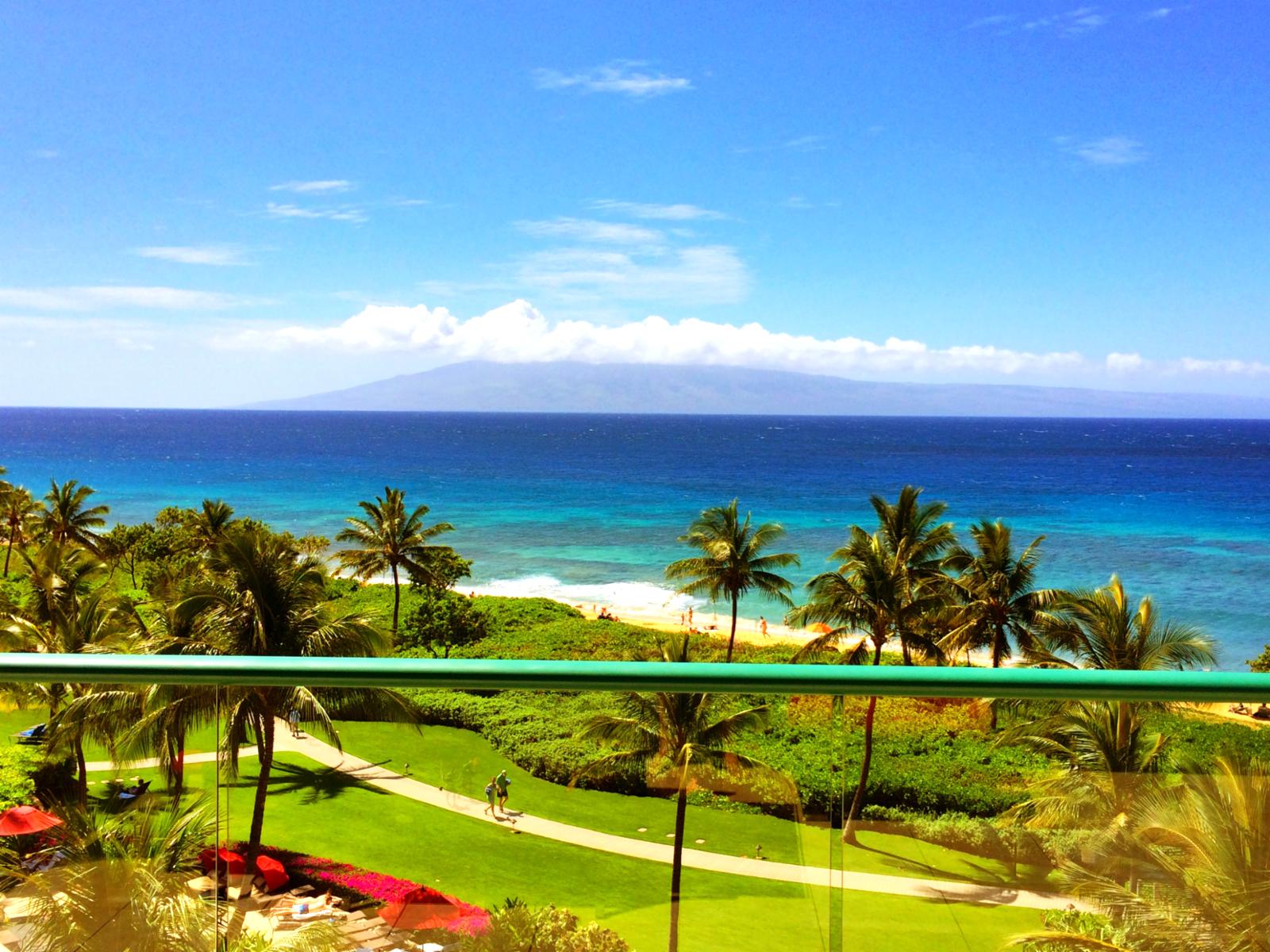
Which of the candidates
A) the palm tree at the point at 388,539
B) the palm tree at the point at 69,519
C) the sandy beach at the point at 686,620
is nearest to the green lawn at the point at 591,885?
the palm tree at the point at 388,539

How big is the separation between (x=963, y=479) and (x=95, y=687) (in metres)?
113

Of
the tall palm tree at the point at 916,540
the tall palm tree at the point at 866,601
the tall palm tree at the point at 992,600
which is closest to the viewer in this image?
the tall palm tree at the point at 866,601

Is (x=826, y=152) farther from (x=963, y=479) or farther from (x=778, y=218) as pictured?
(x=963, y=479)

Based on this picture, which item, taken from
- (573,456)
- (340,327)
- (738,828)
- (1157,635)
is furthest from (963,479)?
(340,327)

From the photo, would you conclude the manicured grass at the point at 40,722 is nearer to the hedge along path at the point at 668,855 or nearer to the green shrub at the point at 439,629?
the hedge along path at the point at 668,855

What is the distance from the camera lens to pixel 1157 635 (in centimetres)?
2169

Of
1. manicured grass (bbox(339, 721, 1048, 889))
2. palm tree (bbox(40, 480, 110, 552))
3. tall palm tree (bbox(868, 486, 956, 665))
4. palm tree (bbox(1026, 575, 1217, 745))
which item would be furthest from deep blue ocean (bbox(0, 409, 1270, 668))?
manicured grass (bbox(339, 721, 1048, 889))

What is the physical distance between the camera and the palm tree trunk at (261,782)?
5.71 ft

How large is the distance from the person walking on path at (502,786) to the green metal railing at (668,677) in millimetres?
212

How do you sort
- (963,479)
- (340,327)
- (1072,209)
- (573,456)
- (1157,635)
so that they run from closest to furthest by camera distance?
(1157,635) < (963,479) < (573,456) < (1072,209) < (340,327)

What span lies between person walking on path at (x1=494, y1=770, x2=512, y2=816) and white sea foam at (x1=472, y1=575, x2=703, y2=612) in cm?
5072

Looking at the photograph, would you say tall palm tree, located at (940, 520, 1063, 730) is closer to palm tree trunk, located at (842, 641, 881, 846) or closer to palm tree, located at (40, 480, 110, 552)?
palm tree trunk, located at (842, 641, 881, 846)

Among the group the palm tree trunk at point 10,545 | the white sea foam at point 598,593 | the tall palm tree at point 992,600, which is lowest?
the white sea foam at point 598,593

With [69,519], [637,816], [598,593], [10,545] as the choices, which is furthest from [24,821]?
[10,545]
